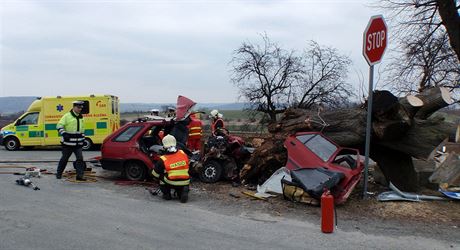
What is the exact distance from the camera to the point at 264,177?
9.76m

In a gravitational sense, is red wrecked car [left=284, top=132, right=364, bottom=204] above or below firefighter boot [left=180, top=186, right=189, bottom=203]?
above

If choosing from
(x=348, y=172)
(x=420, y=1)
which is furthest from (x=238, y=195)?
(x=420, y=1)

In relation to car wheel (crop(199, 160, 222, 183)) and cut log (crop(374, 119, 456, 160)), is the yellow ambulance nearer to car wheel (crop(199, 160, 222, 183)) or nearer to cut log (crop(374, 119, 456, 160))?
car wheel (crop(199, 160, 222, 183))

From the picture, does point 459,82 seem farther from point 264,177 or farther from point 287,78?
point 264,177

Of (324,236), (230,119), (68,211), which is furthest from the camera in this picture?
(230,119)

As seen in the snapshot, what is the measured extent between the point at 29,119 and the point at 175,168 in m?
13.7

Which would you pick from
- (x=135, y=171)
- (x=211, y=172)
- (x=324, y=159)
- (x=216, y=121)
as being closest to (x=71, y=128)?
(x=135, y=171)

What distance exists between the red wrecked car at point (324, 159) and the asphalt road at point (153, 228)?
1178 millimetres

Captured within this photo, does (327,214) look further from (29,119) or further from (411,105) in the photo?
(29,119)

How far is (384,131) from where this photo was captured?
812cm

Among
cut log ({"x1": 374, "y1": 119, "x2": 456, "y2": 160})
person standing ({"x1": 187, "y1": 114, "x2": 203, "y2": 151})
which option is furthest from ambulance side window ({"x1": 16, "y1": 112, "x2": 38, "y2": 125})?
cut log ({"x1": 374, "y1": 119, "x2": 456, "y2": 160})

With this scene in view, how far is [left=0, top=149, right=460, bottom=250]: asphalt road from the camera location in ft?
18.3

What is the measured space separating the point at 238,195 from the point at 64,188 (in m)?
3.71

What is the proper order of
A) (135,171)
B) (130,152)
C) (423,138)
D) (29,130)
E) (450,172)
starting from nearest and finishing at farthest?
1. (423,138)
2. (450,172)
3. (130,152)
4. (135,171)
5. (29,130)
